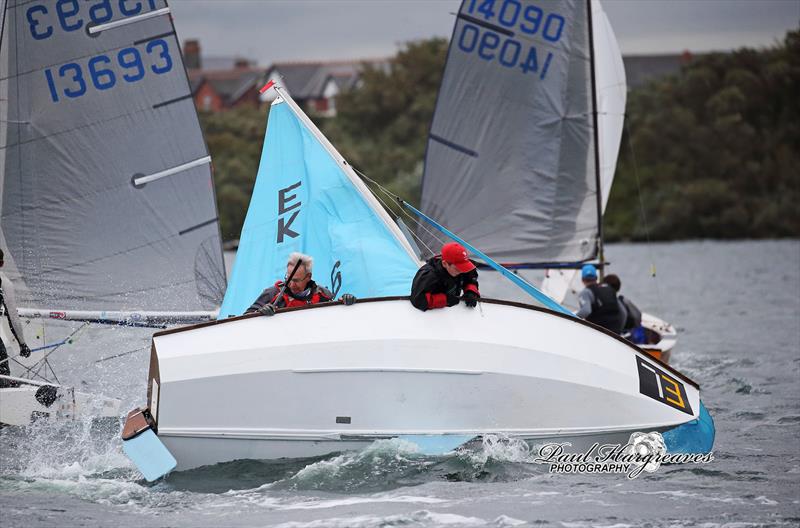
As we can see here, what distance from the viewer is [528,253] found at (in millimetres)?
16859

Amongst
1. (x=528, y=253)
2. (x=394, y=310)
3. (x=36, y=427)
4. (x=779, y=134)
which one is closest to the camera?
(x=394, y=310)

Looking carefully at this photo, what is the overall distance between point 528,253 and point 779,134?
3675cm

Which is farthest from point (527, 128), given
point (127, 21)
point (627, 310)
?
point (127, 21)

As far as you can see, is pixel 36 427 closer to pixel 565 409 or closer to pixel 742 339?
pixel 565 409

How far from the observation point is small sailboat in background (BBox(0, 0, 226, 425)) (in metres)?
11.6

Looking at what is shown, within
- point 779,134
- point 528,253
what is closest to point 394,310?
point 528,253

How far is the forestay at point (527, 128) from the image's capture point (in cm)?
1647

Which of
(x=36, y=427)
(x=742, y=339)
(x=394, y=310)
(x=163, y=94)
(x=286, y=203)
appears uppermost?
(x=163, y=94)

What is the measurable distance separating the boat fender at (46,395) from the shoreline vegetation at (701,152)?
120ft

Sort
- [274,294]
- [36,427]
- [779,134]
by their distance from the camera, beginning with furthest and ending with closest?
[779,134]
[36,427]
[274,294]

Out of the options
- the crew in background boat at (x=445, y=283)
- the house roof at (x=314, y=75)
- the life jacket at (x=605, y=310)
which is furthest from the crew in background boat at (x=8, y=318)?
the house roof at (x=314, y=75)

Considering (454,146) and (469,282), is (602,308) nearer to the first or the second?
(469,282)

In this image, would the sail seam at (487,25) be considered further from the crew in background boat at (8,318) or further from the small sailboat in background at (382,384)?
the small sailboat in background at (382,384)

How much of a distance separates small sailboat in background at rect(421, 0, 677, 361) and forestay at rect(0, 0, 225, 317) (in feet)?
19.0
